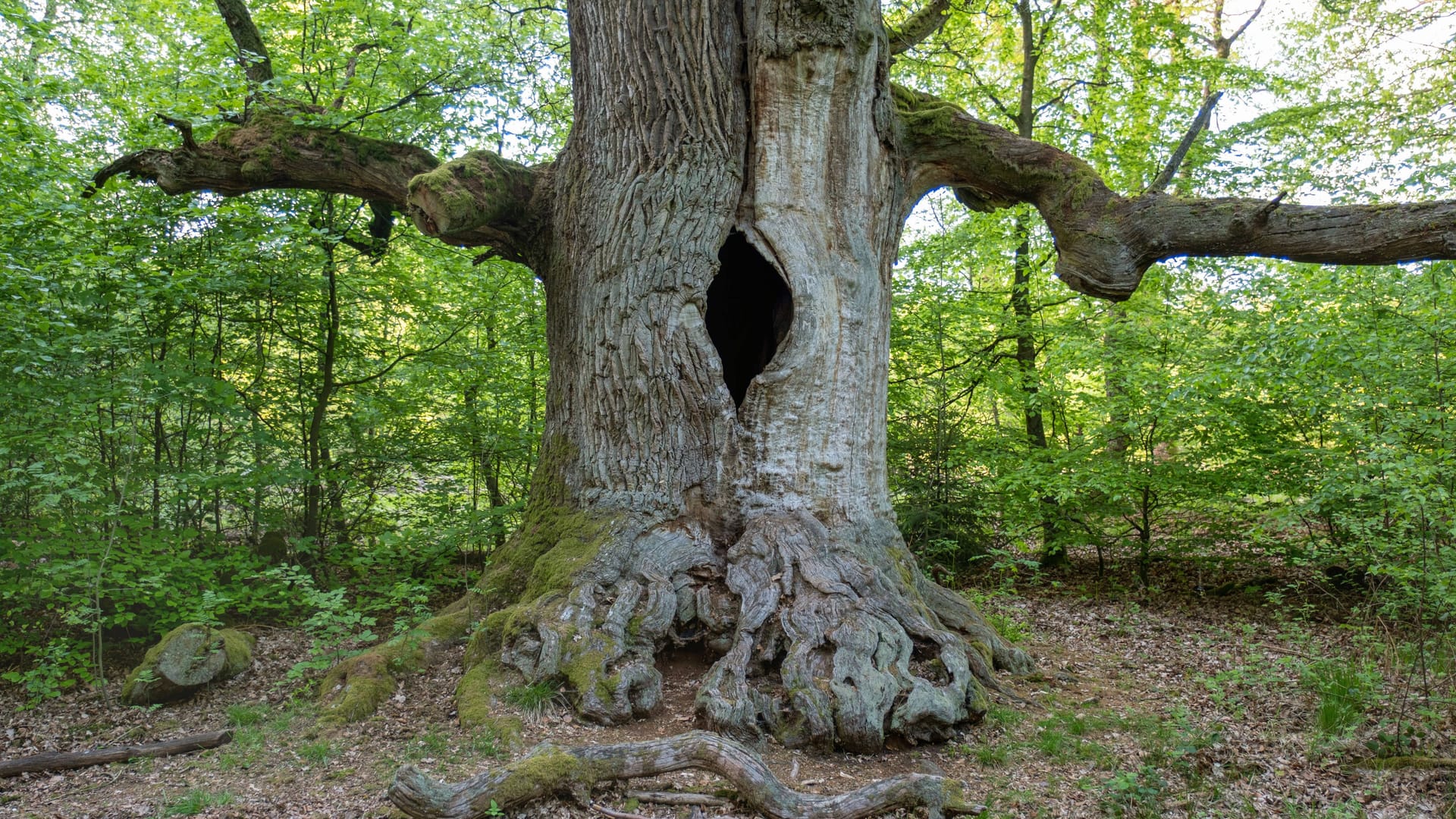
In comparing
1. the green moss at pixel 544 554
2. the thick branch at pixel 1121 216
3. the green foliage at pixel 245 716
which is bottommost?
the green foliage at pixel 245 716

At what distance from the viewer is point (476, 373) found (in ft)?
26.4

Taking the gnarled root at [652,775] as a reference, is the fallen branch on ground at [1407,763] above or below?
below

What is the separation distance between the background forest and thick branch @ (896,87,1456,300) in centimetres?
75

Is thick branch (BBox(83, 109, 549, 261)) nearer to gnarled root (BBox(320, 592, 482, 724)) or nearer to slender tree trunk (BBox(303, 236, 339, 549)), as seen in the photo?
slender tree trunk (BBox(303, 236, 339, 549))

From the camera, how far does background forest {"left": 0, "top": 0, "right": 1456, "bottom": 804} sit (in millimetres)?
5188

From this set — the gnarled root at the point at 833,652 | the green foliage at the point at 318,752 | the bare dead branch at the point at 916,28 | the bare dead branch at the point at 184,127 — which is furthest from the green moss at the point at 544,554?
the bare dead branch at the point at 916,28

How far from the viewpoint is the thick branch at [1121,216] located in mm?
4941

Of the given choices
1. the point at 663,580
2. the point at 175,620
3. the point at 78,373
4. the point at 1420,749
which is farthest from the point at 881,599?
the point at 78,373

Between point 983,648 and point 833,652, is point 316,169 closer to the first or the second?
point 833,652

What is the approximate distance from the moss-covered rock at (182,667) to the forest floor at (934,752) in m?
0.11

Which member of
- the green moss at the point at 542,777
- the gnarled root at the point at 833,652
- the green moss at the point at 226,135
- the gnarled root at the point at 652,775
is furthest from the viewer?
the green moss at the point at 226,135

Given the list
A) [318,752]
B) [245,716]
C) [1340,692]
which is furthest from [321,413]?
[1340,692]

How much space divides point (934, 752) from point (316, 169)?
5.73 meters

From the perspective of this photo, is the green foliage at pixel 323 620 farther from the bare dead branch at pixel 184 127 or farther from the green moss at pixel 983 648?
the green moss at pixel 983 648
